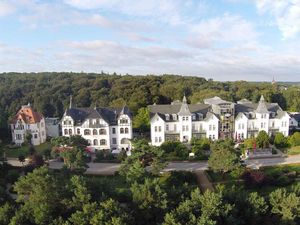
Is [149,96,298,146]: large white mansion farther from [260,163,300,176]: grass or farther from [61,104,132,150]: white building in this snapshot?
[260,163,300,176]: grass

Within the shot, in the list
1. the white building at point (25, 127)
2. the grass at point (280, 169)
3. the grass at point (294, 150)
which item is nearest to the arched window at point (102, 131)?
the white building at point (25, 127)

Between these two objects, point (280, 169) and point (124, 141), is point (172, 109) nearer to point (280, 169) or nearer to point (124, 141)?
point (124, 141)

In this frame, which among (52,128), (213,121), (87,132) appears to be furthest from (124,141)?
(52,128)

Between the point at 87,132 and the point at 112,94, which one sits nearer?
the point at 87,132

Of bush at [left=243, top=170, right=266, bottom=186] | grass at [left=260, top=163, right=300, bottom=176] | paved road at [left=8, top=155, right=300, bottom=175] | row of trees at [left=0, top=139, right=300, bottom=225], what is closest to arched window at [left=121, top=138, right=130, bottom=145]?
paved road at [left=8, top=155, right=300, bottom=175]

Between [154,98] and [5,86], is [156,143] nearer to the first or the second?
[154,98]

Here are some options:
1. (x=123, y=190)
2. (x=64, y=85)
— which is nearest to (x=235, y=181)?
(x=123, y=190)
